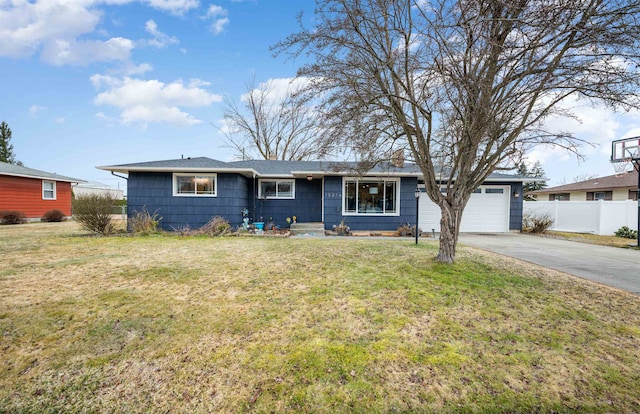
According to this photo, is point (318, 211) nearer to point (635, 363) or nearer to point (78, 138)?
point (635, 363)

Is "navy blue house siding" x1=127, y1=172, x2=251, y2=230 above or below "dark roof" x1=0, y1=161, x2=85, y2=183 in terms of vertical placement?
below

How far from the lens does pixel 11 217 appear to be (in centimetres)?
1442

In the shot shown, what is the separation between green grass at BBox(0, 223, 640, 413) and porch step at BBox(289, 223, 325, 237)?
20.7 ft

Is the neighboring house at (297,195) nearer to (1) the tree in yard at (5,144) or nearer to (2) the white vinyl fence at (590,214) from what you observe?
(2) the white vinyl fence at (590,214)

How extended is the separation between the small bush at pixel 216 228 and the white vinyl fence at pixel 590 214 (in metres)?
15.4

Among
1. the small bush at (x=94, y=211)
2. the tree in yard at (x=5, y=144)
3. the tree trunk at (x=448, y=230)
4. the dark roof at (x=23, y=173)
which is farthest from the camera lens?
the tree in yard at (x=5, y=144)

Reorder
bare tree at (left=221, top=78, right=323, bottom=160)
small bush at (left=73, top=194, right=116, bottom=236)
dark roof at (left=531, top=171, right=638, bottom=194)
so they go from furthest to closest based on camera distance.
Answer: bare tree at (left=221, top=78, right=323, bottom=160) → dark roof at (left=531, top=171, right=638, bottom=194) → small bush at (left=73, top=194, right=116, bottom=236)

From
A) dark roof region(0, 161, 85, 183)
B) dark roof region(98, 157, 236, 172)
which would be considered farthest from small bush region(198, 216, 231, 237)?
dark roof region(0, 161, 85, 183)

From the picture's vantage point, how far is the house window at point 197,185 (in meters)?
11.3

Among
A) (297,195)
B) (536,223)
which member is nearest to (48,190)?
(297,195)

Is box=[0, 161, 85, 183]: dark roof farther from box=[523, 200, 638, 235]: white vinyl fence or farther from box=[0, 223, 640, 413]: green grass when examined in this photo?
box=[523, 200, 638, 235]: white vinyl fence

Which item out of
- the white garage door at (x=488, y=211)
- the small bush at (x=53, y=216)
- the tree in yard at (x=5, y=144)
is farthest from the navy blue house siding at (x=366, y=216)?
the tree in yard at (x=5, y=144)

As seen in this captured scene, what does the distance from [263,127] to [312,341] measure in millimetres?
23746

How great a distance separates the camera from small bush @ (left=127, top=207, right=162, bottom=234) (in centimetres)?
1044
